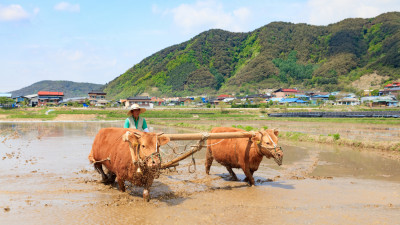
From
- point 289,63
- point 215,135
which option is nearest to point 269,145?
point 215,135

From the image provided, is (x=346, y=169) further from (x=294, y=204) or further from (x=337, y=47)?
(x=337, y=47)

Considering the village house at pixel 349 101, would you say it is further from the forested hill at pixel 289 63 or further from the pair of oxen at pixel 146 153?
the pair of oxen at pixel 146 153

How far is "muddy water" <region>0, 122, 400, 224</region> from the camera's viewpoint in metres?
6.25

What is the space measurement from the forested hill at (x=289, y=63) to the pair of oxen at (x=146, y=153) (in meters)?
122

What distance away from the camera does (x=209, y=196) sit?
310 inches

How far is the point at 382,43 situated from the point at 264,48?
58487 mm

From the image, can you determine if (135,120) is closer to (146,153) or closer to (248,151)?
(146,153)

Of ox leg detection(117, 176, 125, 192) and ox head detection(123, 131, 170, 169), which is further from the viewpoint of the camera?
ox leg detection(117, 176, 125, 192)

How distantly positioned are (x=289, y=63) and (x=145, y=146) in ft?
540

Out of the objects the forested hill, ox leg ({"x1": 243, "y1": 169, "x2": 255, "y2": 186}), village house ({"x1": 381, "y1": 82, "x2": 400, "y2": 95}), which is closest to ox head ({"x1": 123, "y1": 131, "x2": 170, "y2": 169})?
ox leg ({"x1": 243, "y1": 169, "x2": 255, "y2": 186})

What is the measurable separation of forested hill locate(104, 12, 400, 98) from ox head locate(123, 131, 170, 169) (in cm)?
12478

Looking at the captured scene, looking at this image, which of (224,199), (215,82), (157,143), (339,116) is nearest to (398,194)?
(224,199)

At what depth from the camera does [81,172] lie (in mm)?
10797

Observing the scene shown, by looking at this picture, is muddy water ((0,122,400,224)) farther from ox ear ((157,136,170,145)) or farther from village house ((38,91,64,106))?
village house ((38,91,64,106))
